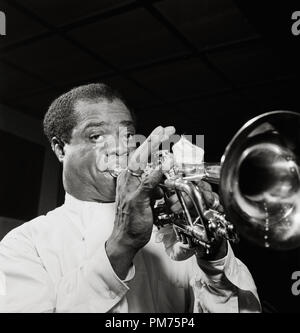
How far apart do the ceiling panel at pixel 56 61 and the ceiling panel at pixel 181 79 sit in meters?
0.45

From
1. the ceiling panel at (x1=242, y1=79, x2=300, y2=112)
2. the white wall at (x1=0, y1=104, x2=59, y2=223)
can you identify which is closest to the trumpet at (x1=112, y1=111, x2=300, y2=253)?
the ceiling panel at (x1=242, y1=79, x2=300, y2=112)

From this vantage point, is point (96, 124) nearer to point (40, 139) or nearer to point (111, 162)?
point (111, 162)

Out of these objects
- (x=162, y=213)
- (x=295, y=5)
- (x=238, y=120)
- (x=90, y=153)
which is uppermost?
(x=238, y=120)

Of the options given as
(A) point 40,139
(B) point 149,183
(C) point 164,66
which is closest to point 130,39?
(C) point 164,66

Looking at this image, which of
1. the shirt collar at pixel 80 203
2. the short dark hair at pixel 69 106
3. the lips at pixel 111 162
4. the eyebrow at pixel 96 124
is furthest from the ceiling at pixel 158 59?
the shirt collar at pixel 80 203

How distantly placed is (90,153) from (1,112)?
299cm

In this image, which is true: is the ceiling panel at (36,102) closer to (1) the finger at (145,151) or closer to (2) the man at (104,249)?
(2) the man at (104,249)

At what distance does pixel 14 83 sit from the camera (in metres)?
3.95

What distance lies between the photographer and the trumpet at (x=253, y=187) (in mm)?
1239

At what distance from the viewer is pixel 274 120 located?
4.14 feet

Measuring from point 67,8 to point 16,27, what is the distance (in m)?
0.52

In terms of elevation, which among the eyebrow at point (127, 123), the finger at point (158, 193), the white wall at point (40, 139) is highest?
the white wall at point (40, 139)
